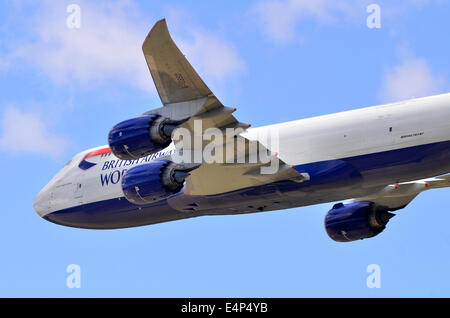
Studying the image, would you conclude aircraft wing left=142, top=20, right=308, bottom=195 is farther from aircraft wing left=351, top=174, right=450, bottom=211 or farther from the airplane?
aircraft wing left=351, top=174, right=450, bottom=211

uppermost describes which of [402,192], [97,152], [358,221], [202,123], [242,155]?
[97,152]

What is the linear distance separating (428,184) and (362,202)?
2459 mm

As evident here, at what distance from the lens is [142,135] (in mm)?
24172

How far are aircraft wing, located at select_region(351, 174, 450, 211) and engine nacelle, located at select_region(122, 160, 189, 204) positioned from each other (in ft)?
22.5

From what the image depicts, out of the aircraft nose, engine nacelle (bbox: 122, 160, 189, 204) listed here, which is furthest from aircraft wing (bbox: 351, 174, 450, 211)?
the aircraft nose

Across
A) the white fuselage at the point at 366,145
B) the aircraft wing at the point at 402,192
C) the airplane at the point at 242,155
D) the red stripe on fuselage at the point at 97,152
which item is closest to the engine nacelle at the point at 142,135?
the airplane at the point at 242,155

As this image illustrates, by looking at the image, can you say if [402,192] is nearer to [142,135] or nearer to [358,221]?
Result: [358,221]

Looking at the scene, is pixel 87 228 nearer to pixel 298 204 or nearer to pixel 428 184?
pixel 298 204

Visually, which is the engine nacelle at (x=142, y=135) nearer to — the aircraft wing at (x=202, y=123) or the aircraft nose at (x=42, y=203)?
the aircraft wing at (x=202, y=123)

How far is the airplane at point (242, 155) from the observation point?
23.9m

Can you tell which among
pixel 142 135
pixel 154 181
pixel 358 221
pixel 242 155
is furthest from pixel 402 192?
pixel 142 135

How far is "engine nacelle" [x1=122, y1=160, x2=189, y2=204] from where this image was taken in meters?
26.3

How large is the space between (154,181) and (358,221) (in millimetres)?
8635
